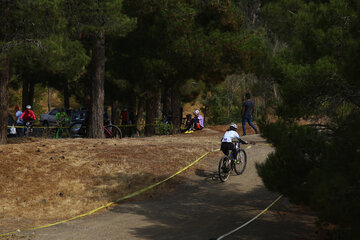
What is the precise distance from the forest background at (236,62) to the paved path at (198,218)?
7.31 ft

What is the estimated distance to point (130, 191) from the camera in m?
13.4

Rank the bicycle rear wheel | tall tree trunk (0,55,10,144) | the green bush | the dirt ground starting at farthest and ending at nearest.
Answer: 1. tall tree trunk (0,55,10,144)
2. the bicycle rear wheel
3. the dirt ground
4. the green bush

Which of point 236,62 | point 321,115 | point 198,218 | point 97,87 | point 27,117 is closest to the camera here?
point 321,115

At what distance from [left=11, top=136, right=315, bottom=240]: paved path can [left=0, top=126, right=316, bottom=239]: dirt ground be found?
0.02m

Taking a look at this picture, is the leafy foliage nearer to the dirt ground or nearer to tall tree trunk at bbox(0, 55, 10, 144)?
the dirt ground

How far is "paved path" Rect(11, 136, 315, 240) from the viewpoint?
9688mm

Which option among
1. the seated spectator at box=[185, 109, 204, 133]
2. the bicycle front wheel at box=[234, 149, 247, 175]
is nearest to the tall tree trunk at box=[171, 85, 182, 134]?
the seated spectator at box=[185, 109, 204, 133]

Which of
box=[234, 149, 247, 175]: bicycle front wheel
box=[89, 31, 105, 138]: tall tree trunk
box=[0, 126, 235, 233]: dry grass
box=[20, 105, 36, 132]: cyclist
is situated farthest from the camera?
box=[20, 105, 36, 132]: cyclist

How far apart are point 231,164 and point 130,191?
10.6ft

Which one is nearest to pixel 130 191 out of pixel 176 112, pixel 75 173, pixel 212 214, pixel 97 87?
pixel 75 173

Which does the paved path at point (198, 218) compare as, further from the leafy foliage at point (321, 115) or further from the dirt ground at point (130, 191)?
the leafy foliage at point (321, 115)

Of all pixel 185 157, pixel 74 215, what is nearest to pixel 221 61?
pixel 185 157

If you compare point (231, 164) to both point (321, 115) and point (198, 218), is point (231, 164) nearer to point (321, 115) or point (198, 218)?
point (198, 218)

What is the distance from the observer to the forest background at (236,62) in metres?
6.73
